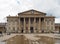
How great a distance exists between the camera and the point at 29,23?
84.6 m

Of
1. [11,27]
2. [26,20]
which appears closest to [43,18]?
[26,20]

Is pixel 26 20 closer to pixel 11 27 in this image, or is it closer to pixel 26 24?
pixel 26 24

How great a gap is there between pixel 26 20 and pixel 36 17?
16.6ft

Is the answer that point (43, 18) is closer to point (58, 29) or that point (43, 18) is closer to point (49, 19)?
point (49, 19)

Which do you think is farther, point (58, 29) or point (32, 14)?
point (58, 29)

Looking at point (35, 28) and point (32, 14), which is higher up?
point (32, 14)

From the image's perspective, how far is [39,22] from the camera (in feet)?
276

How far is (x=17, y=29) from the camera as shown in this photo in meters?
84.1

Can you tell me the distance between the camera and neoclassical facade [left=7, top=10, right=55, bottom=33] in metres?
83.4

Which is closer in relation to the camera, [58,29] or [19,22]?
[19,22]

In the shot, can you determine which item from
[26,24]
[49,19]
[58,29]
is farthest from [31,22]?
[58,29]

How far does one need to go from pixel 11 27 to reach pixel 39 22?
12.9m

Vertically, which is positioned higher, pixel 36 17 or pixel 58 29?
pixel 36 17

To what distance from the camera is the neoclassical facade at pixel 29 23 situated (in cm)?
8344
